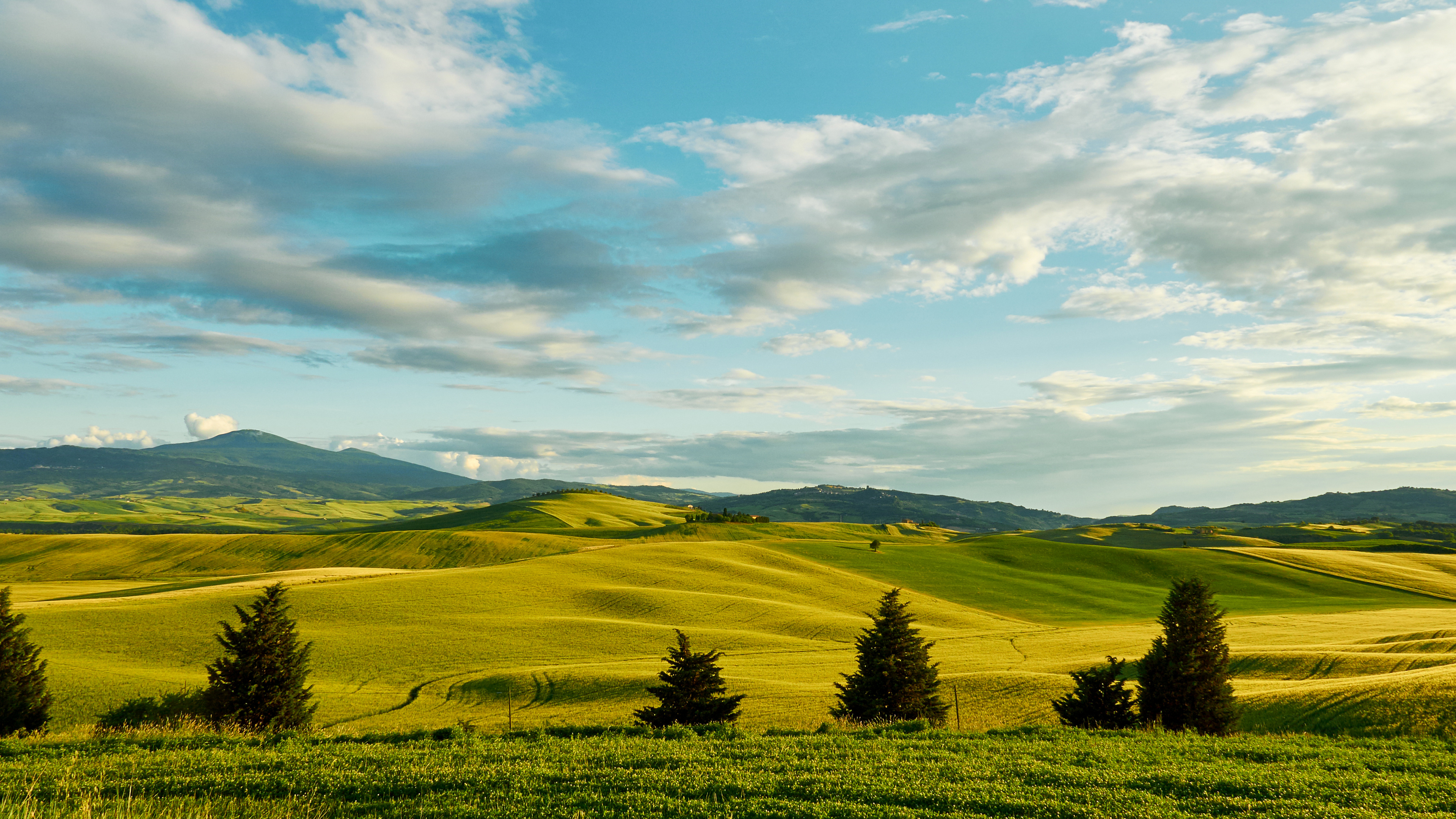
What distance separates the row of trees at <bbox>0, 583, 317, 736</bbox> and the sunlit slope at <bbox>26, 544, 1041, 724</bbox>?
226 inches

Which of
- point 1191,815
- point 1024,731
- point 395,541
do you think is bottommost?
point 395,541

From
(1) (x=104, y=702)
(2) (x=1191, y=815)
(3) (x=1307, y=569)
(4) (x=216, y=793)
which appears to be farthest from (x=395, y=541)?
(3) (x=1307, y=569)

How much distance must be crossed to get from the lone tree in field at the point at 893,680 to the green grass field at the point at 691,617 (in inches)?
115

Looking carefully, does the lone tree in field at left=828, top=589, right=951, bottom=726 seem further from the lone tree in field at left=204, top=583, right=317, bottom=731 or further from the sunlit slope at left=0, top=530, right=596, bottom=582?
the sunlit slope at left=0, top=530, right=596, bottom=582

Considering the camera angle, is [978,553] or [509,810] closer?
[509,810]

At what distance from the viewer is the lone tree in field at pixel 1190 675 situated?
2725 centimetres

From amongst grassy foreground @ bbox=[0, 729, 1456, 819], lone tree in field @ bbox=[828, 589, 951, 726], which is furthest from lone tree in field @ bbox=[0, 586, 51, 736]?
lone tree in field @ bbox=[828, 589, 951, 726]

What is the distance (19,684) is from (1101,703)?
137ft

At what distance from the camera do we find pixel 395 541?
122 meters

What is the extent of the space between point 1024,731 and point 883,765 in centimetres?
732

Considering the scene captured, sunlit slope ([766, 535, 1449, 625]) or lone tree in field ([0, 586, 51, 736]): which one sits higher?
lone tree in field ([0, 586, 51, 736])

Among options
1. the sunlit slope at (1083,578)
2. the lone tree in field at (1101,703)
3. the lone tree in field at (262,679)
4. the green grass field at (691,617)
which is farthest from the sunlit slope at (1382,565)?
the lone tree in field at (262,679)

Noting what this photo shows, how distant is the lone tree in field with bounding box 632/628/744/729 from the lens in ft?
90.5

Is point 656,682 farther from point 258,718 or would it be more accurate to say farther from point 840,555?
point 840,555
